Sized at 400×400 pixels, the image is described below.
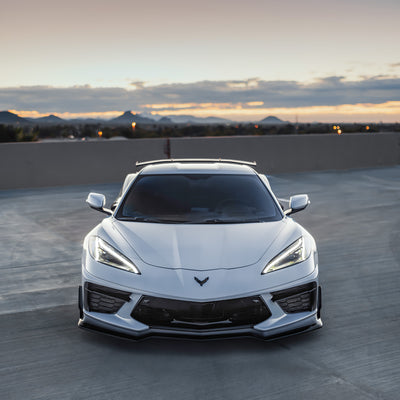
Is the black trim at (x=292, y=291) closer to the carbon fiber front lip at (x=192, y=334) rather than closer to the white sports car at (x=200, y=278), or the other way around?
the white sports car at (x=200, y=278)

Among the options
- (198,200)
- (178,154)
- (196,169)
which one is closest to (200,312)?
(198,200)

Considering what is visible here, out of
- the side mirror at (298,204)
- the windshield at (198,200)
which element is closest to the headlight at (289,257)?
the windshield at (198,200)

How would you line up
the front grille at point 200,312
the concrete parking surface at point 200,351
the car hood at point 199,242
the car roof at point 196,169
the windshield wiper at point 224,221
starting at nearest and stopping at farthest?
the concrete parking surface at point 200,351 < the front grille at point 200,312 < the car hood at point 199,242 < the windshield wiper at point 224,221 < the car roof at point 196,169

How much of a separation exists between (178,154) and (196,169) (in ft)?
44.4

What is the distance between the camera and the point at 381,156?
24297 mm

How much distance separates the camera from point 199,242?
4.66 m

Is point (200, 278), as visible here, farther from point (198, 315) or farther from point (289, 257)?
point (289, 257)

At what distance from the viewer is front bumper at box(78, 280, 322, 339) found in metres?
4.16

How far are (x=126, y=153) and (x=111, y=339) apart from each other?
1452 cm

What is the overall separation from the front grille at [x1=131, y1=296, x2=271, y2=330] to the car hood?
30cm

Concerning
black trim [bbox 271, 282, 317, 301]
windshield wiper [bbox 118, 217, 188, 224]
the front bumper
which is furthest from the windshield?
the front bumper

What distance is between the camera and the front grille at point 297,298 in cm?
432

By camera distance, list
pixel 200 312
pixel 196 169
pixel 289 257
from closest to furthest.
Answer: pixel 200 312 < pixel 289 257 < pixel 196 169

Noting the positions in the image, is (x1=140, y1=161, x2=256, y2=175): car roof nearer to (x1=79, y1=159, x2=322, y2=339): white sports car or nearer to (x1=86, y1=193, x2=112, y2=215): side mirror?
(x1=86, y1=193, x2=112, y2=215): side mirror
